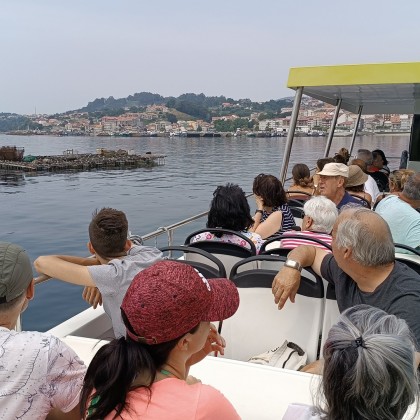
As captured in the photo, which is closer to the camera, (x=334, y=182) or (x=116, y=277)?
(x=116, y=277)

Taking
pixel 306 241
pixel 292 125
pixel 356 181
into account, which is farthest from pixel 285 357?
pixel 292 125

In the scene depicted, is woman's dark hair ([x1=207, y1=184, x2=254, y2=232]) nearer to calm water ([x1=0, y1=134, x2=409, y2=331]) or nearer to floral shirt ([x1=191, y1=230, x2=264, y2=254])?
floral shirt ([x1=191, y1=230, x2=264, y2=254])

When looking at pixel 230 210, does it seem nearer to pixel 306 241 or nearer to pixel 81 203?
pixel 306 241

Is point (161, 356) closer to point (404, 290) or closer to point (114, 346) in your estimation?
point (114, 346)

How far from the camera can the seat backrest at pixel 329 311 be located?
243 centimetres

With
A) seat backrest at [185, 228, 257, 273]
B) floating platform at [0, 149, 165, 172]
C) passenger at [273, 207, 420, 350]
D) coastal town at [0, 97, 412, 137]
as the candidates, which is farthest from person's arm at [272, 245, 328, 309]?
coastal town at [0, 97, 412, 137]

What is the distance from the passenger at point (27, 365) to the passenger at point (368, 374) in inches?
30.9

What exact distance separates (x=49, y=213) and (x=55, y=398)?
86.5 feet

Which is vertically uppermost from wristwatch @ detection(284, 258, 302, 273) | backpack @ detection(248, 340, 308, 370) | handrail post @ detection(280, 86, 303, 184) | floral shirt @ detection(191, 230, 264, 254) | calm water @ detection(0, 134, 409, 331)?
handrail post @ detection(280, 86, 303, 184)

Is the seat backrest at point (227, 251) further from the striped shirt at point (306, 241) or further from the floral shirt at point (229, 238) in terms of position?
the striped shirt at point (306, 241)

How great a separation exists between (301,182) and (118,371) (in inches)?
198

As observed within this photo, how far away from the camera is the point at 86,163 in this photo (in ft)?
179

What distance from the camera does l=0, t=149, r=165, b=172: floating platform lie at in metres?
51.6

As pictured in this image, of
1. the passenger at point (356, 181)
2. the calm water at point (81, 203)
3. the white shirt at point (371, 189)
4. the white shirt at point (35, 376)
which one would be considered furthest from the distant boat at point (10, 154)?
the white shirt at point (35, 376)
